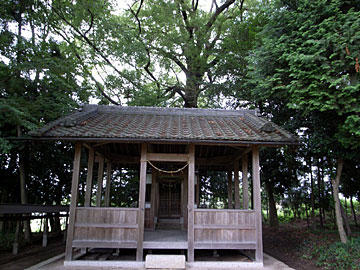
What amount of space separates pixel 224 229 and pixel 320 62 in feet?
16.2

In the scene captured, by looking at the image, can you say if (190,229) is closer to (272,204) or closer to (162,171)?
(162,171)

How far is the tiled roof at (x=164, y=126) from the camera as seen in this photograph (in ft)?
20.4

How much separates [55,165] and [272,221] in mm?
11793

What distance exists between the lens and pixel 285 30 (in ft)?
25.2

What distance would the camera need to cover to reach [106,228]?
6.30 meters

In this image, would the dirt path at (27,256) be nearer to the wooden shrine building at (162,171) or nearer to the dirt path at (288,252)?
the wooden shrine building at (162,171)

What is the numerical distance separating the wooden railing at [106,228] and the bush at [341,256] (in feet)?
16.2

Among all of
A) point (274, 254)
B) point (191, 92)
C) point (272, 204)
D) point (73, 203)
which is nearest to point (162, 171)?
point (73, 203)

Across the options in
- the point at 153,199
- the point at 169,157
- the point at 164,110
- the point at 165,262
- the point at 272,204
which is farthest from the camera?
the point at 272,204

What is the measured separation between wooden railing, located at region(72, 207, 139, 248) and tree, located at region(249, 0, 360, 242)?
547 centimetres

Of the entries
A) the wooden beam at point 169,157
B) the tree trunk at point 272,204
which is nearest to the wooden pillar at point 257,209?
the wooden beam at point 169,157

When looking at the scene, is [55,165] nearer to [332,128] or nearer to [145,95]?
[145,95]

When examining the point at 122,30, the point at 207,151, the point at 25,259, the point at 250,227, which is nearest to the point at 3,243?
the point at 25,259

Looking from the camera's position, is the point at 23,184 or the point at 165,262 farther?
the point at 23,184
